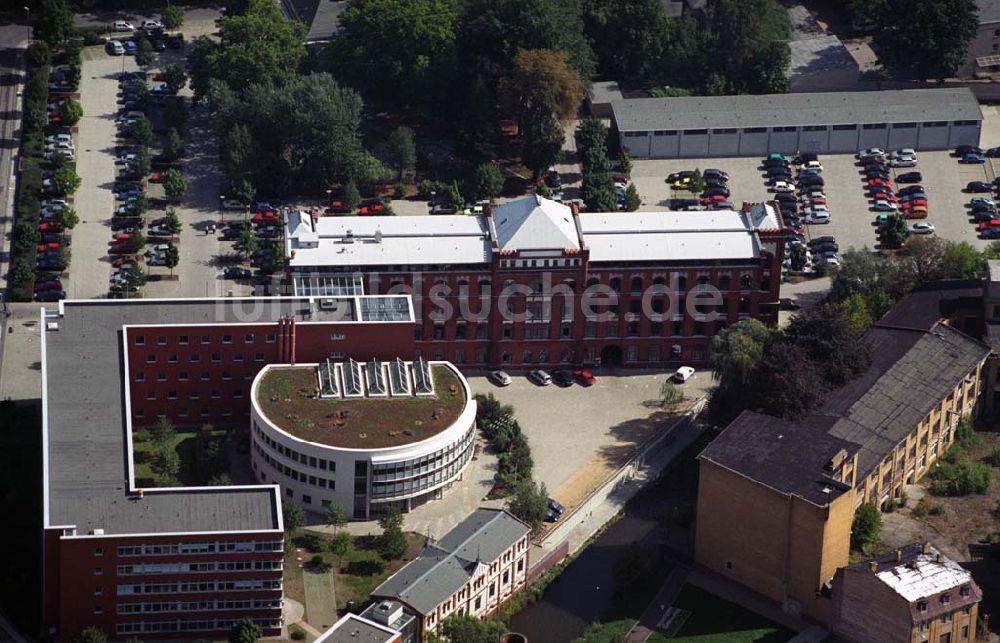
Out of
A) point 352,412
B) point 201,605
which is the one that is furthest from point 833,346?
point 201,605

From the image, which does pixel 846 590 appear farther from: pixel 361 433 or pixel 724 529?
pixel 361 433

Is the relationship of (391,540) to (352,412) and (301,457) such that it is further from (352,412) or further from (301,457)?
(352,412)

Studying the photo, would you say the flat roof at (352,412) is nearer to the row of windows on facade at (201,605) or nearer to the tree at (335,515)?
the tree at (335,515)

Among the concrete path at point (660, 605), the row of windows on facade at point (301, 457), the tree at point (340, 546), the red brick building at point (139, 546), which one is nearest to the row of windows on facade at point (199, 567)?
the red brick building at point (139, 546)

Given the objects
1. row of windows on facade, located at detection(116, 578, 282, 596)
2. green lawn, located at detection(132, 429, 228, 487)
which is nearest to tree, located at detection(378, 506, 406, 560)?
row of windows on facade, located at detection(116, 578, 282, 596)

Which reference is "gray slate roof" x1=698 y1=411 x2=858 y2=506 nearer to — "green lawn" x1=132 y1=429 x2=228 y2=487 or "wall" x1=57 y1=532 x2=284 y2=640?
"wall" x1=57 y1=532 x2=284 y2=640
